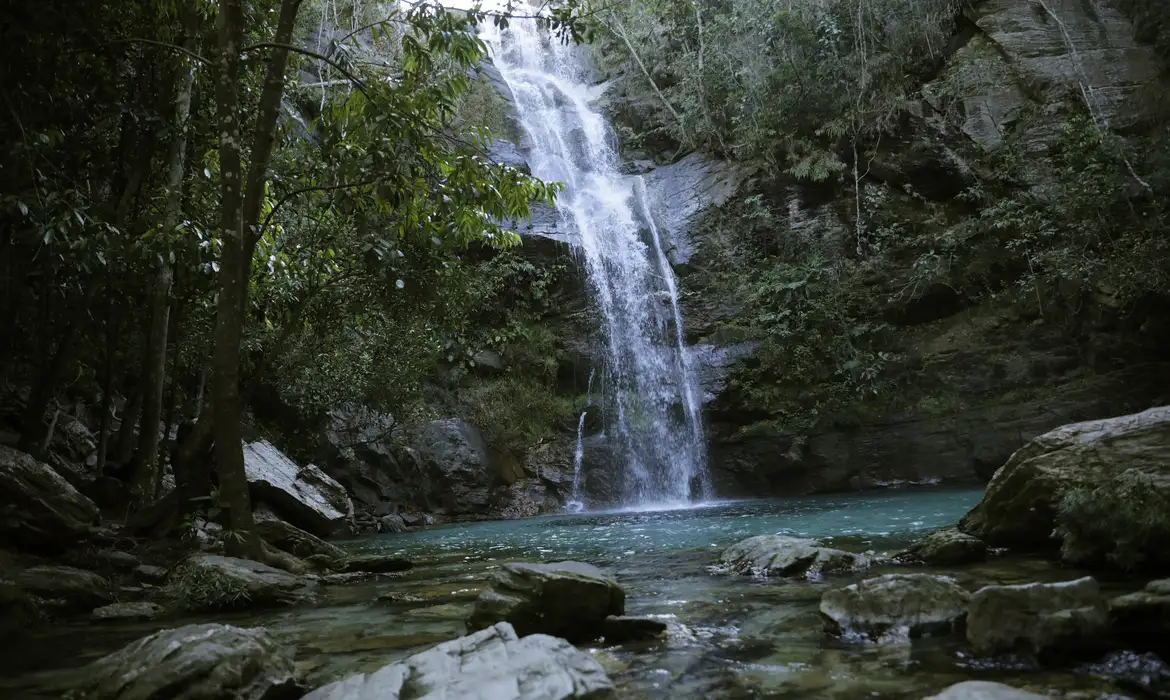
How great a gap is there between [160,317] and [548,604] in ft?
17.7

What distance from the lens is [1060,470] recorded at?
4387mm

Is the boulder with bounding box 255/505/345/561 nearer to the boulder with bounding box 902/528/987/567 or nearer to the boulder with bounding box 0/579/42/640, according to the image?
the boulder with bounding box 0/579/42/640

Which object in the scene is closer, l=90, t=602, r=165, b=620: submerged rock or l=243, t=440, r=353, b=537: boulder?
l=90, t=602, r=165, b=620: submerged rock

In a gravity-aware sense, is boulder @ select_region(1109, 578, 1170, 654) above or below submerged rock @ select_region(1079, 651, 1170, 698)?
above

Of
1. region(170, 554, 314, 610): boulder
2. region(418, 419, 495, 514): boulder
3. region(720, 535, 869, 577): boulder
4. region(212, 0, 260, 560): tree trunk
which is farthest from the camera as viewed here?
region(418, 419, 495, 514): boulder

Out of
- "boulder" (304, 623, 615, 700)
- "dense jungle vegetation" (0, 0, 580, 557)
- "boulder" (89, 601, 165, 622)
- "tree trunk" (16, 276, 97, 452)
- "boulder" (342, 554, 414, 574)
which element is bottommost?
"boulder" (342, 554, 414, 574)

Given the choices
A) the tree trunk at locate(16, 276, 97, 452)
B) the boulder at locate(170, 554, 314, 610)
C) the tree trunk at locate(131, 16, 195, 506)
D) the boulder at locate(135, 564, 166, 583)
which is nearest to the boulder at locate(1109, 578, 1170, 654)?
the boulder at locate(170, 554, 314, 610)

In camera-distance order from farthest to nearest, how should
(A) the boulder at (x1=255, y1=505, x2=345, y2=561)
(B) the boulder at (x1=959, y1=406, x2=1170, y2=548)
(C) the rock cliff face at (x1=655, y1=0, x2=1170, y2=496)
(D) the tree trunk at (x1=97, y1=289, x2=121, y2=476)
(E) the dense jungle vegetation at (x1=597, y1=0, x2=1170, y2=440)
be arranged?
(C) the rock cliff face at (x1=655, y1=0, x2=1170, y2=496) → (E) the dense jungle vegetation at (x1=597, y1=0, x2=1170, y2=440) → (D) the tree trunk at (x1=97, y1=289, x2=121, y2=476) → (A) the boulder at (x1=255, y1=505, x2=345, y2=561) → (B) the boulder at (x1=959, y1=406, x2=1170, y2=548)

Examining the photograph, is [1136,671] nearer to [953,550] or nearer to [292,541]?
[953,550]

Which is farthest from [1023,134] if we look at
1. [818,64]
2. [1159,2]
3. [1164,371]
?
[1164,371]

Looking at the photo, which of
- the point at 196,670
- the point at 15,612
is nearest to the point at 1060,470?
the point at 196,670

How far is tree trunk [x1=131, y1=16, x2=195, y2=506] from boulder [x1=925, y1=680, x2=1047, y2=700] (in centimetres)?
677

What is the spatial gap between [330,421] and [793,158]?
11.8 meters

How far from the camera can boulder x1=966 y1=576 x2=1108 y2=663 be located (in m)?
2.55
